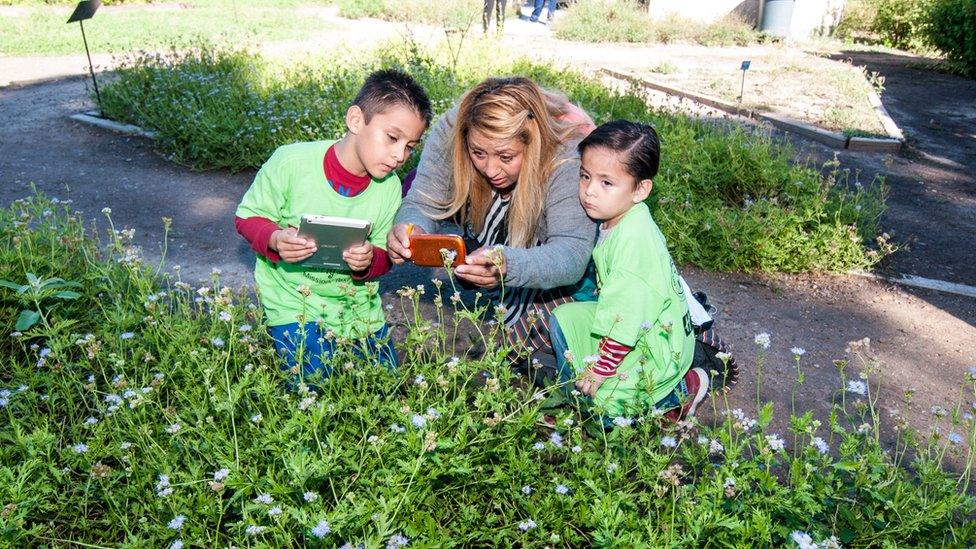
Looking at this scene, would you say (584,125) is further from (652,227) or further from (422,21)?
(422,21)

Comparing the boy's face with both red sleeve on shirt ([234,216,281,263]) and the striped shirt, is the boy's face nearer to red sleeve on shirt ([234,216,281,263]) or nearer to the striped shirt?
red sleeve on shirt ([234,216,281,263])

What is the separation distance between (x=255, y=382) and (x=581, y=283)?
1733 millimetres

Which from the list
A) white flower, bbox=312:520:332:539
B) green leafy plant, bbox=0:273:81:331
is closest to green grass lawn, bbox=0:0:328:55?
green leafy plant, bbox=0:273:81:331

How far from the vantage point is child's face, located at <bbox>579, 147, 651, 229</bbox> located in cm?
330

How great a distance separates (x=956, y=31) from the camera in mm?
13648

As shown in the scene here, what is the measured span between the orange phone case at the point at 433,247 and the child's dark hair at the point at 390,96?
1.72 feet

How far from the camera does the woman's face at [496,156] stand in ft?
11.4

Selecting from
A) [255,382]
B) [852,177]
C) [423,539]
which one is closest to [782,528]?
[423,539]

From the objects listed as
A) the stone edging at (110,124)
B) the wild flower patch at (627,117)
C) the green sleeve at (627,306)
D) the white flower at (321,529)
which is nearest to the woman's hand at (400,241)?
the green sleeve at (627,306)

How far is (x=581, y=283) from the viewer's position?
157 inches

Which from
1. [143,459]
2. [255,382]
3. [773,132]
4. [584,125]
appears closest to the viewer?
[143,459]

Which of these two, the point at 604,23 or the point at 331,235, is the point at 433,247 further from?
the point at 604,23

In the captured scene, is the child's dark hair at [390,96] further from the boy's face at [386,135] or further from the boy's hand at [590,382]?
the boy's hand at [590,382]

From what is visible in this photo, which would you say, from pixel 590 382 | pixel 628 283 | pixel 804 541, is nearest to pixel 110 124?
pixel 628 283
